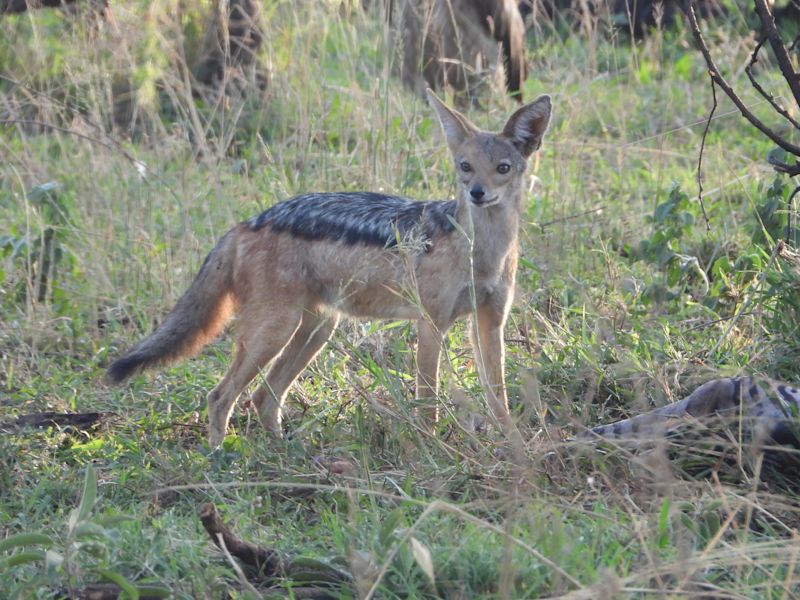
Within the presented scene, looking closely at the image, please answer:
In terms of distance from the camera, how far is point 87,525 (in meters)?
3.01

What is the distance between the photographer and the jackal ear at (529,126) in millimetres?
5281

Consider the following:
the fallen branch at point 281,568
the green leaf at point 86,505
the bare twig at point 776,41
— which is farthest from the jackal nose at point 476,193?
the green leaf at point 86,505

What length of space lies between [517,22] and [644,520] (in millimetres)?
6654

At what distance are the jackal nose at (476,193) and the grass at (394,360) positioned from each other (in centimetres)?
41

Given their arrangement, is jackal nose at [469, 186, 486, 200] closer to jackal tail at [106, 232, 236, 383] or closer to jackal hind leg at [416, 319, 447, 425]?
jackal hind leg at [416, 319, 447, 425]

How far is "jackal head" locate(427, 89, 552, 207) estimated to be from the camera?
513 centimetres

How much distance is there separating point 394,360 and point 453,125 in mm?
1143

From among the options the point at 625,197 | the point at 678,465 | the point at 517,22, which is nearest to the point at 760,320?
the point at 678,465

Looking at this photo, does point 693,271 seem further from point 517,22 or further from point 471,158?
point 517,22

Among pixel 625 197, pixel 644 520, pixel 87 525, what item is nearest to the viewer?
pixel 87 525

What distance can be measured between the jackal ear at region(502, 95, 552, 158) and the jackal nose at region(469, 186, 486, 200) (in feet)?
1.36

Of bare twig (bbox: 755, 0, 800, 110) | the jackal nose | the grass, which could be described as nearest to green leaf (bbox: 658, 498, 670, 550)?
the grass

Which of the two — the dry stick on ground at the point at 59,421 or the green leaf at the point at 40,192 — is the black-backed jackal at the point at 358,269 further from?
the green leaf at the point at 40,192

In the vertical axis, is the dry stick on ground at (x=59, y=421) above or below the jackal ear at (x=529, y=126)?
below
